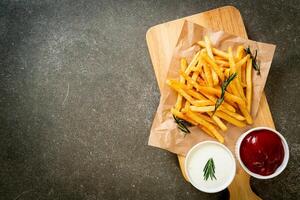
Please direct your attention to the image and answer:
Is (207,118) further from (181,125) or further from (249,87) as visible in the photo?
(249,87)

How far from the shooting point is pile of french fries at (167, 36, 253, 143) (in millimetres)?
2170

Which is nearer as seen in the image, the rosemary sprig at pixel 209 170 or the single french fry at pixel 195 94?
the rosemary sprig at pixel 209 170

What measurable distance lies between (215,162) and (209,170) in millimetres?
76

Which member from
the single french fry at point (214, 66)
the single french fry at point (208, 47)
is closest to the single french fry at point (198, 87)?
the single french fry at point (214, 66)

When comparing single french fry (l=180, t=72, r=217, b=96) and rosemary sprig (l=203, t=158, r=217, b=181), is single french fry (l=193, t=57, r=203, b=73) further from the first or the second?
rosemary sprig (l=203, t=158, r=217, b=181)

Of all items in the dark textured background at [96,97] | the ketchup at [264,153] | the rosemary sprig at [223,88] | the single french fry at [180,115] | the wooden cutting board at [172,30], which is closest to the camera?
the ketchup at [264,153]

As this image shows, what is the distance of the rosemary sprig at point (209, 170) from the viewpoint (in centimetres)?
204

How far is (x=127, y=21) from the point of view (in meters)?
3.32

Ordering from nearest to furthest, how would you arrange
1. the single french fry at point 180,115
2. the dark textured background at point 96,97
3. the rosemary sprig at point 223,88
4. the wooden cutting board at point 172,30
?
the rosemary sprig at point 223,88
the single french fry at point 180,115
the wooden cutting board at point 172,30
the dark textured background at point 96,97

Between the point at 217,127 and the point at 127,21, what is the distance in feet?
5.09

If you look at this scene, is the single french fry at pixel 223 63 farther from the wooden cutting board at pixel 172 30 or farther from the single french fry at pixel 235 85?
the wooden cutting board at pixel 172 30

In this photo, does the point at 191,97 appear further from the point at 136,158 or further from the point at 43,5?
the point at 43,5

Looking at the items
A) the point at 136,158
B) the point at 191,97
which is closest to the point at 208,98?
the point at 191,97

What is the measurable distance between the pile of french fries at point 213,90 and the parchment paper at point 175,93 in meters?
0.06
